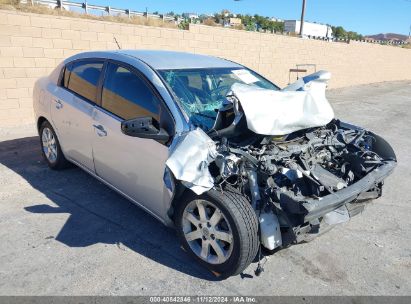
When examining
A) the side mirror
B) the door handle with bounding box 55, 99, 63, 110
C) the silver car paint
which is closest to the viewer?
the side mirror

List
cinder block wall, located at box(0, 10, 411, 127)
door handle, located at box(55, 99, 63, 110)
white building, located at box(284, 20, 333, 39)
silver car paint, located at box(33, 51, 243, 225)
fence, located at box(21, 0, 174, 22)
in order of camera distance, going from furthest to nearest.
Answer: white building, located at box(284, 20, 333, 39) → fence, located at box(21, 0, 174, 22) → cinder block wall, located at box(0, 10, 411, 127) → door handle, located at box(55, 99, 63, 110) → silver car paint, located at box(33, 51, 243, 225)

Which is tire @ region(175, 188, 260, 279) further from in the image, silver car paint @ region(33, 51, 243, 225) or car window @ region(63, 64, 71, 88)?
car window @ region(63, 64, 71, 88)

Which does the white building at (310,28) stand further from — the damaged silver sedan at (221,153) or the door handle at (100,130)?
the door handle at (100,130)

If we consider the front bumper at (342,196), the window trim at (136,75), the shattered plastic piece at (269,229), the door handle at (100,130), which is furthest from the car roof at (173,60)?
the front bumper at (342,196)

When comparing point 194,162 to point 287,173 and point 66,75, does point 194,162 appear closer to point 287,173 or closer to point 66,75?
point 287,173

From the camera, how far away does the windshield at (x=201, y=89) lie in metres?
3.30

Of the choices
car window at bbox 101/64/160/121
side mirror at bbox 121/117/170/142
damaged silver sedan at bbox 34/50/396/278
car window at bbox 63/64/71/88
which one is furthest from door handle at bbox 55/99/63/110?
side mirror at bbox 121/117/170/142

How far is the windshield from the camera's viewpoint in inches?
130

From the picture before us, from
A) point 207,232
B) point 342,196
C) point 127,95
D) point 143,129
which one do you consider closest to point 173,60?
point 127,95

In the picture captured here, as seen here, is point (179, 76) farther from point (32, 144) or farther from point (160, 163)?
point (32, 144)

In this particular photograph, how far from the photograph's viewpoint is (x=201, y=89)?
12.0 ft

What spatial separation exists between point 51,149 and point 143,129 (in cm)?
263

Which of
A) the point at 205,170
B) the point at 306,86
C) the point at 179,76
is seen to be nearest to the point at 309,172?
the point at 205,170

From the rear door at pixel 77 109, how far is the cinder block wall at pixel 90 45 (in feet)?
11.5
